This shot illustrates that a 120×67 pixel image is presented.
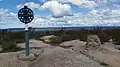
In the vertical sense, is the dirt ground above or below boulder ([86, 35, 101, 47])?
below

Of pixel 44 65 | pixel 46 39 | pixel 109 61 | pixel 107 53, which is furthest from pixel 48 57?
pixel 46 39

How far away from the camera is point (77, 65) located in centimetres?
1273

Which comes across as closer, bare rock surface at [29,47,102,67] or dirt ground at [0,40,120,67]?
bare rock surface at [29,47,102,67]

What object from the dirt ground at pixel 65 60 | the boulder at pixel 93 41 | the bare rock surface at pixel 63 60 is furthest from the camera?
the boulder at pixel 93 41

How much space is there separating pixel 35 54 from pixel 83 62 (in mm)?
A: 3284

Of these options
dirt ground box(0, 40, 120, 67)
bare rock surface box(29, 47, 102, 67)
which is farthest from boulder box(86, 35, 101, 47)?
bare rock surface box(29, 47, 102, 67)

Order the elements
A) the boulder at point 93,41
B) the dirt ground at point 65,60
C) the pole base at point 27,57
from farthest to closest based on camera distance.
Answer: the boulder at point 93,41 < the pole base at point 27,57 < the dirt ground at point 65,60

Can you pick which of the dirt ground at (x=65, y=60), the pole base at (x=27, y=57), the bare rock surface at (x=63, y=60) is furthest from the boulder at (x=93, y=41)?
the pole base at (x=27, y=57)

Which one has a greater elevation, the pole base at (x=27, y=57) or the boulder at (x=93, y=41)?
the boulder at (x=93, y=41)

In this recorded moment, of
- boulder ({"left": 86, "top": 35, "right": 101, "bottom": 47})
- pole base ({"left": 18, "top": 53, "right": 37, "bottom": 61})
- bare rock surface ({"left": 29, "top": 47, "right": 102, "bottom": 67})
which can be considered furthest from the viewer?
boulder ({"left": 86, "top": 35, "right": 101, "bottom": 47})

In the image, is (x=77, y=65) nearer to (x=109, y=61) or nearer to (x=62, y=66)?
(x=62, y=66)

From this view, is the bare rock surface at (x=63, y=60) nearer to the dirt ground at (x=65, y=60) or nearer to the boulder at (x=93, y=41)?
the dirt ground at (x=65, y=60)

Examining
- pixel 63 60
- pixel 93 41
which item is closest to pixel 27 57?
pixel 63 60

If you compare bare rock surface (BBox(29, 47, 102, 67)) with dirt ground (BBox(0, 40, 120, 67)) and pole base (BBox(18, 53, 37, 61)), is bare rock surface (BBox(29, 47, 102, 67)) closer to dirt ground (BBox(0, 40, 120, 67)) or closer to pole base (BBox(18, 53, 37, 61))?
dirt ground (BBox(0, 40, 120, 67))
